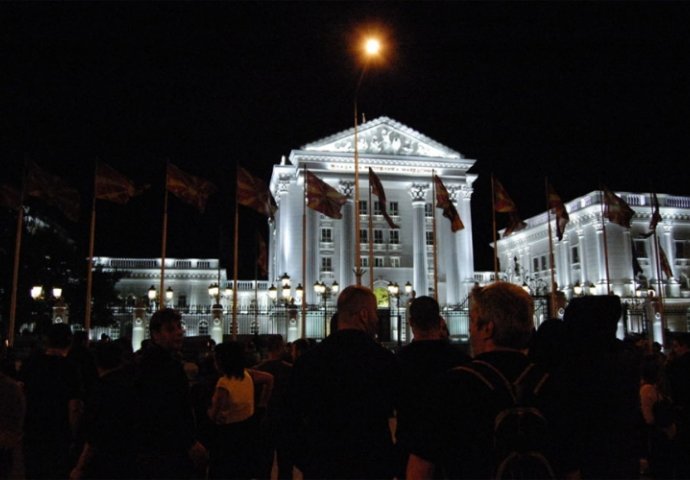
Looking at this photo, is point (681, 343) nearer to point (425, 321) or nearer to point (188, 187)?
point (425, 321)

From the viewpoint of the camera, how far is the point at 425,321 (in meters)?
4.94

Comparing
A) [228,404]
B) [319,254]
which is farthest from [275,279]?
[228,404]

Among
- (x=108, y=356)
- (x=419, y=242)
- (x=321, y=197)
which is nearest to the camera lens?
(x=108, y=356)

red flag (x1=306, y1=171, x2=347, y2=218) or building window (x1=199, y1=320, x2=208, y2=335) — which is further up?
red flag (x1=306, y1=171, x2=347, y2=218)

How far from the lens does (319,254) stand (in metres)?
51.4

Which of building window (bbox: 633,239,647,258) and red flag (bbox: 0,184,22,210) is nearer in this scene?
red flag (bbox: 0,184,22,210)

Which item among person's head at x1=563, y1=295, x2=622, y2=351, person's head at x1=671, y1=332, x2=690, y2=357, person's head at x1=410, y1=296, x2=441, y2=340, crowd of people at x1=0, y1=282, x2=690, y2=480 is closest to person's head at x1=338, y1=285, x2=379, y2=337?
crowd of people at x1=0, y1=282, x2=690, y2=480

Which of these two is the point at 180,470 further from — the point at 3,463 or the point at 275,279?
the point at 275,279

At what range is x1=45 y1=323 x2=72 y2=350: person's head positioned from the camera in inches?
281

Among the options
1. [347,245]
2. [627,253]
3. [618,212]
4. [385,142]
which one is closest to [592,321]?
[618,212]

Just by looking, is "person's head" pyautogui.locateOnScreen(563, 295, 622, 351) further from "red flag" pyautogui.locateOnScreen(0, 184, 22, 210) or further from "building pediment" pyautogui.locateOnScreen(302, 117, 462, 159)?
"building pediment" pyautogui.locateOnScreen(302, 117, 462, 159)

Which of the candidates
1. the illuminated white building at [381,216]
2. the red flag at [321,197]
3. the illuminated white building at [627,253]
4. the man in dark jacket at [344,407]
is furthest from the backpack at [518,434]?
the illuminated white building at [381,216]

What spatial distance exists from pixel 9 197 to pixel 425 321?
71.6ft

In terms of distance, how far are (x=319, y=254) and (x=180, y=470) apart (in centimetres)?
4651
